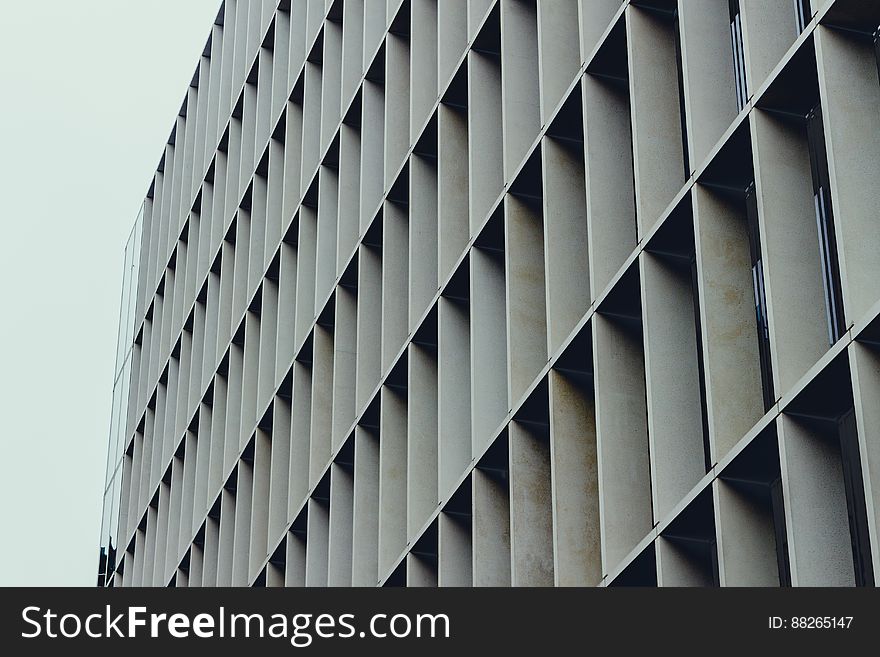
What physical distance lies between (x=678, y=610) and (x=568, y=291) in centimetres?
829

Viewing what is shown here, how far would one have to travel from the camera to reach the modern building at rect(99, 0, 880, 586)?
13781 mm

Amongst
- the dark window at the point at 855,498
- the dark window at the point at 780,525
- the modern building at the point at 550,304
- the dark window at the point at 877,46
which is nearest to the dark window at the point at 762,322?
the modern building at the point at 550,304

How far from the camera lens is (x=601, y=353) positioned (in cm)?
1723

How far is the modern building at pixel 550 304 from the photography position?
13.8 m

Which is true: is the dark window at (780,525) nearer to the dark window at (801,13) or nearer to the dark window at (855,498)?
the dark window at (855,498)

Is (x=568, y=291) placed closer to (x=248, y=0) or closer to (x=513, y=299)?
(x=513, y=299)

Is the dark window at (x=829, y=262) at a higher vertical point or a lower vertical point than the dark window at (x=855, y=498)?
higher

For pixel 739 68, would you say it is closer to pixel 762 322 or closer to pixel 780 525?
pixel 762 322

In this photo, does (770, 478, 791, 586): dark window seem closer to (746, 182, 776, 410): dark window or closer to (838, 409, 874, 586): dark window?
(838, 409, 874, 586): dark window

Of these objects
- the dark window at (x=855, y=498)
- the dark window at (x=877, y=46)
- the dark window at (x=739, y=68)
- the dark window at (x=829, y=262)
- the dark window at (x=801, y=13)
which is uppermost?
the dark window at (x=739, y=68)

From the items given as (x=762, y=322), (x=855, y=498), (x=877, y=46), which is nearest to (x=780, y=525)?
(x=855, y=498)

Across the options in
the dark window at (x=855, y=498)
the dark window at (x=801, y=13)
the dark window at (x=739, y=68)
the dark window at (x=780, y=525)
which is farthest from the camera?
the dark window at (x=739, y=68)

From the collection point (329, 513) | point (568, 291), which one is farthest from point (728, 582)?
point (329, 513)

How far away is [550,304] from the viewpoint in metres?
18.8
